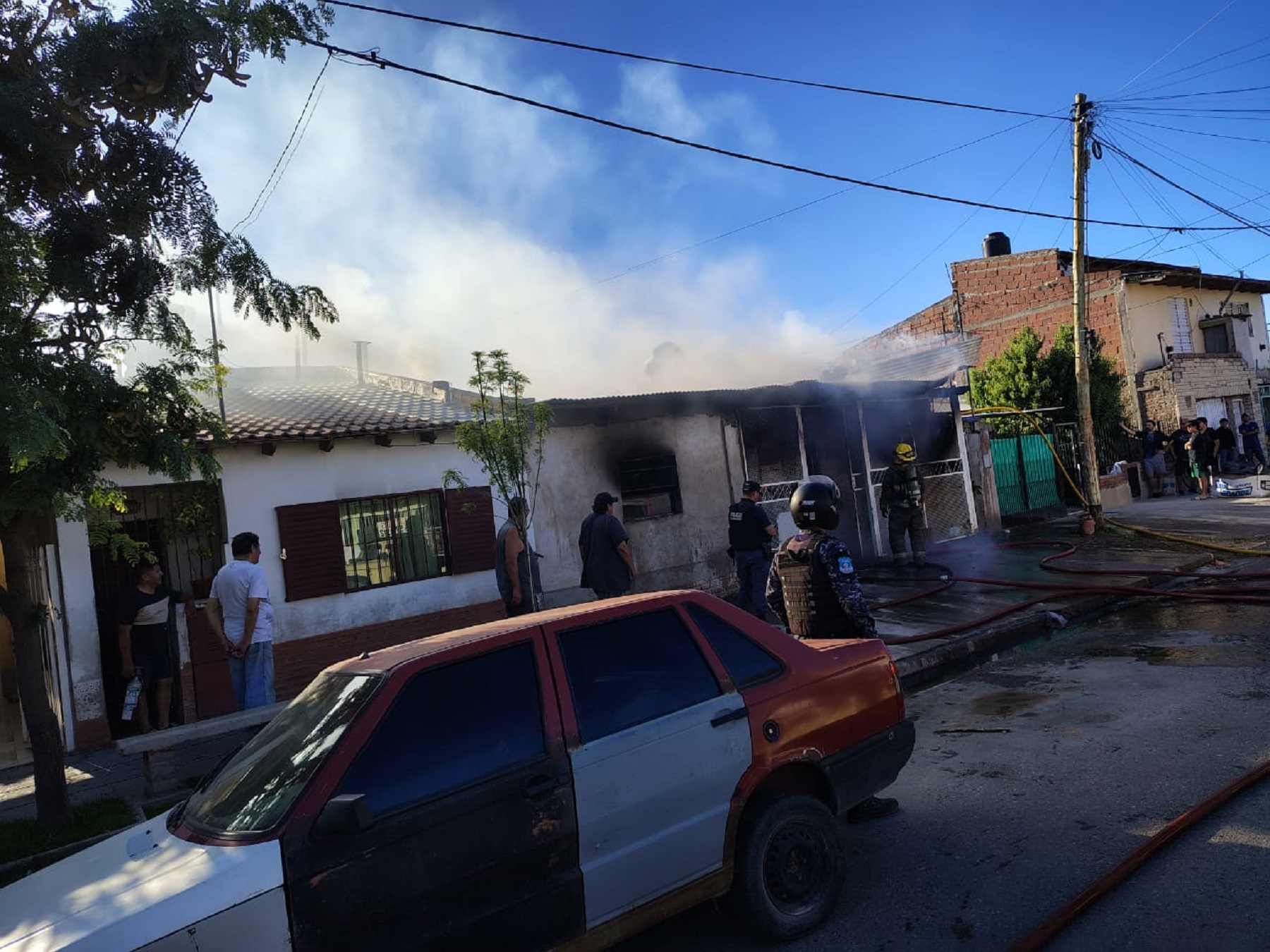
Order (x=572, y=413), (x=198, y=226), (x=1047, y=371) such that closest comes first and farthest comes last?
(x=198, y=226) < (x=572, y=413) < (x=1047, y=371)

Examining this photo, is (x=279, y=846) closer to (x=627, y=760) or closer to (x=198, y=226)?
(x=627, y=760)

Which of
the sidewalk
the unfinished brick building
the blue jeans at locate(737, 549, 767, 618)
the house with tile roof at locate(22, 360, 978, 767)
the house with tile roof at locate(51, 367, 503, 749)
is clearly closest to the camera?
the sidewalk

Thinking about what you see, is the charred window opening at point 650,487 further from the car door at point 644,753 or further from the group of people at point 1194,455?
the group of people at point 1194,455

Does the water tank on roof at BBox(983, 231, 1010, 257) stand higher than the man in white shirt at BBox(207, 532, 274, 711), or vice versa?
the water tank on roof at BBox(983, 231, 1010, 257)

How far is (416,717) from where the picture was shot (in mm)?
2883

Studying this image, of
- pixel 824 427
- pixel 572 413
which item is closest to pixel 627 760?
pixel 572 413

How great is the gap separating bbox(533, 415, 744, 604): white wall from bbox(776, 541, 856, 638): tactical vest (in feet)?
19.3

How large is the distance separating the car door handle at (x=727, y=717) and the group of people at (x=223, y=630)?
5.16 meters

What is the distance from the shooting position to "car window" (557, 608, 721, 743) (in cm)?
318

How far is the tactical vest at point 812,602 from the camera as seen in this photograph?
4668 mm

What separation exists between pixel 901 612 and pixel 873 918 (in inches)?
272

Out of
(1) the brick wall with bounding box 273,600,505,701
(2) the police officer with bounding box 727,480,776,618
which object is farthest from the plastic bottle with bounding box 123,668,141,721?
(2) the police officer with bounding box 727,480,776,618

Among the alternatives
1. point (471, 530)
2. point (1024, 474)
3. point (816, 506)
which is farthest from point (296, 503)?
point (1024, 474)

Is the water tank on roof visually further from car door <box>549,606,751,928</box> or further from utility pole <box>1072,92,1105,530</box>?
car door <box>549,606,751,928</box>
